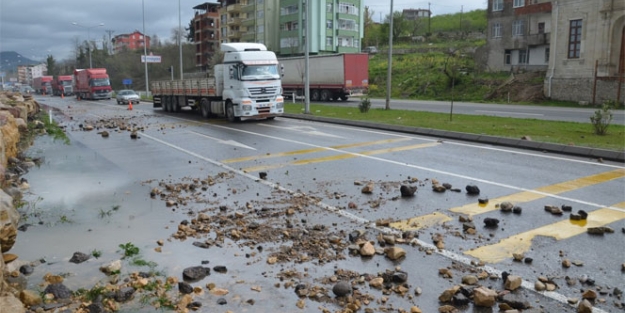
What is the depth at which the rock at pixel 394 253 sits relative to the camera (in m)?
5.84

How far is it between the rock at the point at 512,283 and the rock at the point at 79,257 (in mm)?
4637

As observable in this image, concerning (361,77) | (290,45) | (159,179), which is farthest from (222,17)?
(159,179)

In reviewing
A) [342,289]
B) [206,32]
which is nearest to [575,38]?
[342,289]

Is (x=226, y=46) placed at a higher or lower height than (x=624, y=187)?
higher

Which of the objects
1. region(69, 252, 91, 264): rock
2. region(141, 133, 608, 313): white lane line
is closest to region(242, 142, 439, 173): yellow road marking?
region(141, 133, 608, 313): white lane line

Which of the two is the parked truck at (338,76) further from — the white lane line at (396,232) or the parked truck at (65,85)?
the parked truck at (65,85)

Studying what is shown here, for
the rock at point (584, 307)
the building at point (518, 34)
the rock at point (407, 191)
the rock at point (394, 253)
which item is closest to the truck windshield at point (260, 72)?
the rock at point (407, 191)

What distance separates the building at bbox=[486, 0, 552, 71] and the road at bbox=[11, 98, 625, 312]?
4458 centimetres

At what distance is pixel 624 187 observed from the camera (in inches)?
→ 366

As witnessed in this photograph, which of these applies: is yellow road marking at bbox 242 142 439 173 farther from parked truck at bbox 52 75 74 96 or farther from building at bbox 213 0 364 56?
parked truck at bbox 52 75 74 96

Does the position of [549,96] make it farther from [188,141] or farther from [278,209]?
[278,209]

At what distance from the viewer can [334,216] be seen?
7.70 m

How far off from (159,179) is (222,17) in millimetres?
96648

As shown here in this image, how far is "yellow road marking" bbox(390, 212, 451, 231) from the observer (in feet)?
23.3
